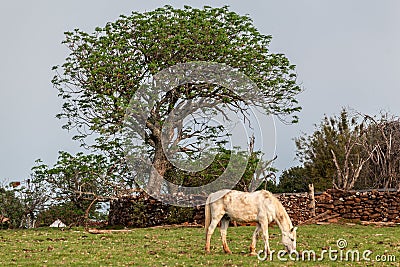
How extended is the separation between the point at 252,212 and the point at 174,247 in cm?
295

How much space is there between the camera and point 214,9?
2756cm

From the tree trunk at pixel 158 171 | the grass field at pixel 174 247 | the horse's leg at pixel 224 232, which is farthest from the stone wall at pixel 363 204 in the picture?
the horse's leg at pixel 224 232

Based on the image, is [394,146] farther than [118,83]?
Yes

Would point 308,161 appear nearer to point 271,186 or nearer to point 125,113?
point 271,186

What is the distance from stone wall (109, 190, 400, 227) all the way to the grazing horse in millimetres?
9535

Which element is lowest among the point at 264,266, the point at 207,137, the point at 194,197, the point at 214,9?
the point at 264,266

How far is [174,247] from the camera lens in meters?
15.2

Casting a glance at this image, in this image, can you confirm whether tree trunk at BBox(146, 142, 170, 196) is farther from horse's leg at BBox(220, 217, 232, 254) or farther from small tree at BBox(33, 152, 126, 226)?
horse's leg at BBox(220, 217, 232, 254)

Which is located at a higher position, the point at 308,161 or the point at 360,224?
the point at 308,161

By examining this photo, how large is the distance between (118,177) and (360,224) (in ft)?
34.8

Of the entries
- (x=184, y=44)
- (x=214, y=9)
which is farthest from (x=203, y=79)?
(x=214, y=9)

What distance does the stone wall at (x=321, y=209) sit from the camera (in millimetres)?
23141

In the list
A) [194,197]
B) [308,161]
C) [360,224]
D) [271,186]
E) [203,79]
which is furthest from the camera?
[308,161]

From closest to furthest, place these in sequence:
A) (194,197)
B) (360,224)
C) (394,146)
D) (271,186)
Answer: (360,224)
(194,197)
(394,146)
(271,186)
